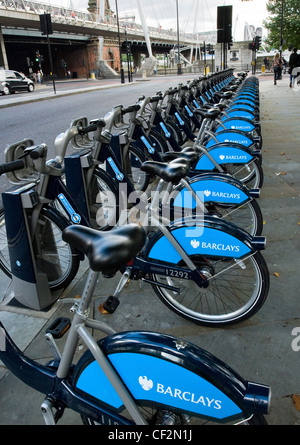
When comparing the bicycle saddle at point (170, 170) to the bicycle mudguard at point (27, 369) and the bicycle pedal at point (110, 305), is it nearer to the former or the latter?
the bicycle pedal at point (110, 305)

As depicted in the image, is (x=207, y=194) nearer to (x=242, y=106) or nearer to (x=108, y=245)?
(x=108, y=245)

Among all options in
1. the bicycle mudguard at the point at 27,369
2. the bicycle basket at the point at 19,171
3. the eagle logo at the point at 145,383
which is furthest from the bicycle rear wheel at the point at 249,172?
the eagle logo at the point at 145,383

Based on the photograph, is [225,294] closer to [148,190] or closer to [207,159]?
[207,159]

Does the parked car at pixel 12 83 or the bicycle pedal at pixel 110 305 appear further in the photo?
the parked car at pixel 12 83

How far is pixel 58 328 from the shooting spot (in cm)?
189

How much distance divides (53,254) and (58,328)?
48.5 inches

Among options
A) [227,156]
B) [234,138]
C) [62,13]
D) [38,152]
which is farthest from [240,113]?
[62,13]

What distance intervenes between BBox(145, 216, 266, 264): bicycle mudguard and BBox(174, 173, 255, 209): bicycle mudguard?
0.66 m

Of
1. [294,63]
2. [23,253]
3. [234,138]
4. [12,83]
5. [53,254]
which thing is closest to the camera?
[23,253]

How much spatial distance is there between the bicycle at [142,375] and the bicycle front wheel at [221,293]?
1041 mm

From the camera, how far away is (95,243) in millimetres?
1280

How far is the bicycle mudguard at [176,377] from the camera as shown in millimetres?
1322
